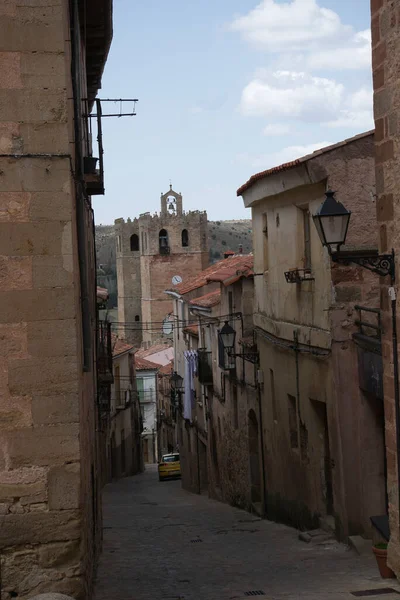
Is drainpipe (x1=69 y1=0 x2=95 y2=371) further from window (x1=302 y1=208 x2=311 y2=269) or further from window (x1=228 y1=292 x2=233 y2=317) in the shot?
window (x1=228 y1=292 x2=233 y2=317)

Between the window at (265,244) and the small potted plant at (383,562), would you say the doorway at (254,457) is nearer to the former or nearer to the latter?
the window at (265,244)

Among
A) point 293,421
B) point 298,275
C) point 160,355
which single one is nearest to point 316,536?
point 293,421

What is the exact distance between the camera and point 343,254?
923 cm

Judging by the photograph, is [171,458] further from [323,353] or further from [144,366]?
[323,353]

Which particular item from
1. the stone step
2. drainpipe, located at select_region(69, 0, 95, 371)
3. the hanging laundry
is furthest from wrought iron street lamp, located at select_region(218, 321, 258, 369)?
drainpipe, located at select_region(69, 0, 95, 371)

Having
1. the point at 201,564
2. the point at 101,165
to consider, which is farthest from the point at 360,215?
the point at 201,564

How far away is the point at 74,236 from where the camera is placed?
8.12 metres

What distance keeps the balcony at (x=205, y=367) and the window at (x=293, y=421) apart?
398 inches

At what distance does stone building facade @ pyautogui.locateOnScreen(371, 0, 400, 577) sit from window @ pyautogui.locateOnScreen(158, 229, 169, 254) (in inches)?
3325

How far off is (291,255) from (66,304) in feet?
26.1

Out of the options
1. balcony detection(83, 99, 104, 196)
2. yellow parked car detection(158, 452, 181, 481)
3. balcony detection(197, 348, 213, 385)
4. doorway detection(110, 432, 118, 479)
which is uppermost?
balcony detection(83, 99, 104, 196)

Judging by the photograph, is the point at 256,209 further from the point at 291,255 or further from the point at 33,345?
the point at 33,345

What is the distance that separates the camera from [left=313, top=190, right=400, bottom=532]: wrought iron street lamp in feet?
26.8

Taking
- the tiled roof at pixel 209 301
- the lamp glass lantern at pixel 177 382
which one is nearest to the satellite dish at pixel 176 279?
the lamp glass lantern at pixel 177 382
